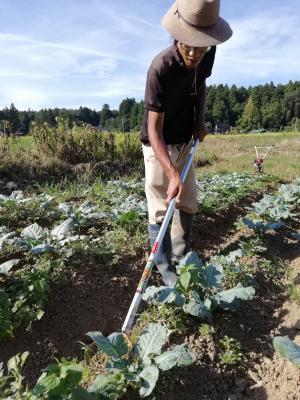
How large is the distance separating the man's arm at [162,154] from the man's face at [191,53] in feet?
1.15

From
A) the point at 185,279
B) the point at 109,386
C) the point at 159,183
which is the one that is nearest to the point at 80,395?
the point at 109,386

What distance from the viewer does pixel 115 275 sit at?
9.86 ft

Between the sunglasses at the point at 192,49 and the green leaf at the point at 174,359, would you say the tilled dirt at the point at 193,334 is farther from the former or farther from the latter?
the sunglasses at the point at 192,49

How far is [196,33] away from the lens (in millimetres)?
2170

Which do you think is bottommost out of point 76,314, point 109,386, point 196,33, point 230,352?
point 76,314

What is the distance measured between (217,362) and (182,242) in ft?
3.65

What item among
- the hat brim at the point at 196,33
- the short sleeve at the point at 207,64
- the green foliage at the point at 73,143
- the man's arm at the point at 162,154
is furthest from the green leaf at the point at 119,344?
the green foliage at the point at 73,143

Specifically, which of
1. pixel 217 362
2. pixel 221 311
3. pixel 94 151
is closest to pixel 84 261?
pixel 221 311

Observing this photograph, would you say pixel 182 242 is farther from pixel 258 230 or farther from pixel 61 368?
pixel 61 368

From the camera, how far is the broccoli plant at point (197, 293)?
86.5 inches

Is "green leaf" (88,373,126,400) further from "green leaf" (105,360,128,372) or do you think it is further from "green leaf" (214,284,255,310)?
"green leaf" (214,284,255,310)

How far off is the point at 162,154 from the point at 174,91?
429 millimetres

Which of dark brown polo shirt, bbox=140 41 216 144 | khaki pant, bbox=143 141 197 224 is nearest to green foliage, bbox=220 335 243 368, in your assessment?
khaki pant, bbox=143 141 197 224

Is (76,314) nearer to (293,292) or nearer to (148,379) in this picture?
(148,379)
